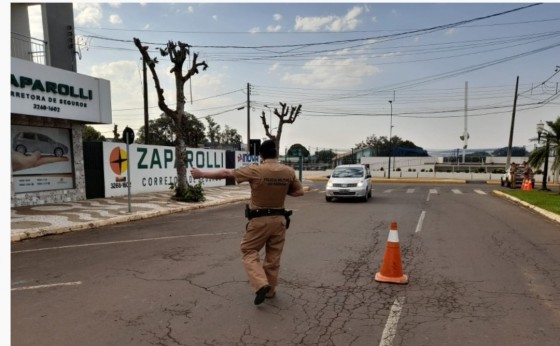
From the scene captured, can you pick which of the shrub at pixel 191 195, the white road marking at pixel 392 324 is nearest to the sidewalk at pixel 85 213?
the shrub at pixel 191 195

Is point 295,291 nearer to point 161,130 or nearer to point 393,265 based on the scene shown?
point 393,265

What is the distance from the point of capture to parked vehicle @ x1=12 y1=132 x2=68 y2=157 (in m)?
13.2

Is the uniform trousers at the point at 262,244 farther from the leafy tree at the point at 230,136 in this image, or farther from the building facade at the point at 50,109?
the leafy tree at the point at 230,136

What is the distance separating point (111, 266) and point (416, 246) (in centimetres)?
568

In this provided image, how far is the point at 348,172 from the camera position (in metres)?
18.2

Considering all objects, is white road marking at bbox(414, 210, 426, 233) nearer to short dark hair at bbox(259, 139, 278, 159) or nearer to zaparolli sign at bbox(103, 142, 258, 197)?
short dark hair at bbox(259, 139, 278, 159)

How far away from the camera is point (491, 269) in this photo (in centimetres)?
628

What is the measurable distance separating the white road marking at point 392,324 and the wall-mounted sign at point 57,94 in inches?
477

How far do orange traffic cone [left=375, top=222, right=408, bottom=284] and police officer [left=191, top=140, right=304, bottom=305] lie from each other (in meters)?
1.76

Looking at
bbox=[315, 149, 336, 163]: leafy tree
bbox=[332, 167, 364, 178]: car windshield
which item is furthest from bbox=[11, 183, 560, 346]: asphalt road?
bbox=[315, 149, 336, 163]: leafy tree

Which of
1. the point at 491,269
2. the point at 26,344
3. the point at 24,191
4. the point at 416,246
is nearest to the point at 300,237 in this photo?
the point at 416,246

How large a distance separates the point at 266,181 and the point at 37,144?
12439mm

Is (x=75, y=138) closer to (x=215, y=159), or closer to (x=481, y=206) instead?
(x=215, y=159)

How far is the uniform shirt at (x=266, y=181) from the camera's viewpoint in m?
4.55
